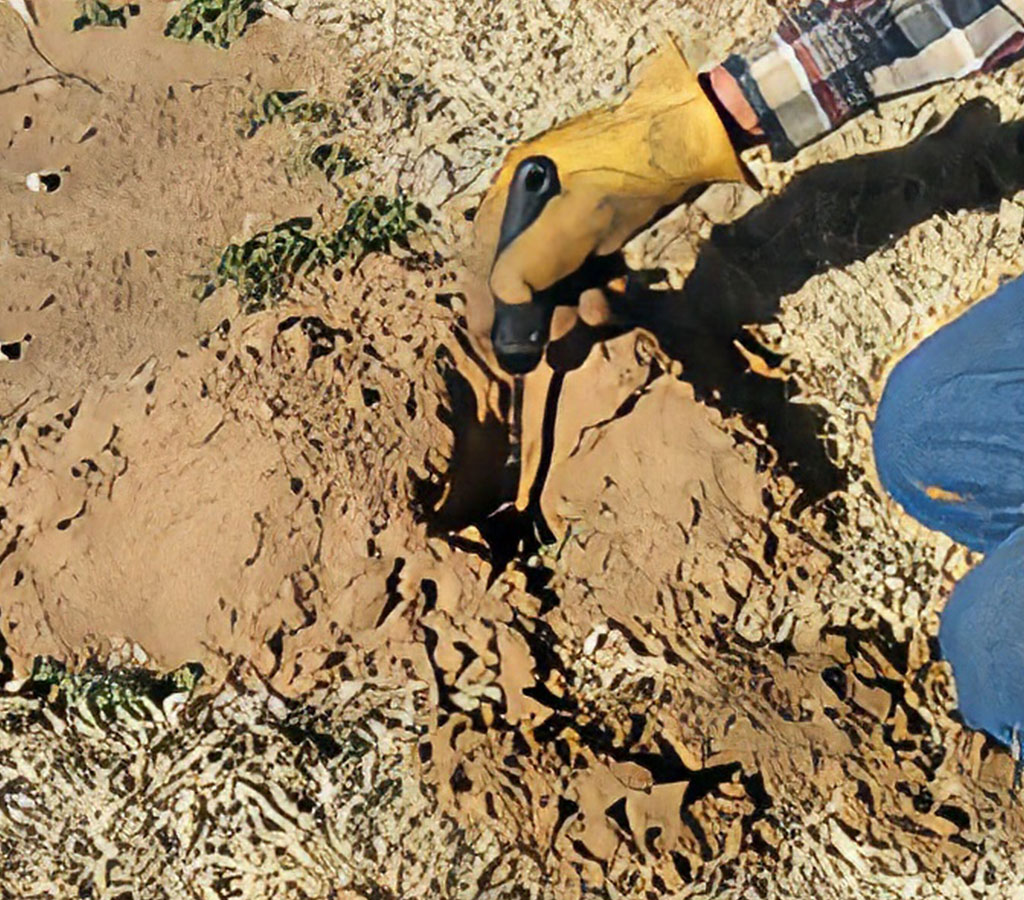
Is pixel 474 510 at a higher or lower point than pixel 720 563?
higher

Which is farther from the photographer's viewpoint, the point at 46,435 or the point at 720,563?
the point at 46,435

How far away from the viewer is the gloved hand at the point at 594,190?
112 centimetres

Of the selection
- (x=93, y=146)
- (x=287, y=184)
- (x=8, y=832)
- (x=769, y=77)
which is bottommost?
(x=8, y=832)

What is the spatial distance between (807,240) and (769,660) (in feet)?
1.51

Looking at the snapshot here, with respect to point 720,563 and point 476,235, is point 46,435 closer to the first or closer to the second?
point 476,235

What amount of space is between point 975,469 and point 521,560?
48 cm

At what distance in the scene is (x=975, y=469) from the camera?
1.07 meters

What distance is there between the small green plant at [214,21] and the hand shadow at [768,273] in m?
0.50

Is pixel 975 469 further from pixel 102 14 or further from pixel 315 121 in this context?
pixel 102 14

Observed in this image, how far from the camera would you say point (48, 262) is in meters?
1.25

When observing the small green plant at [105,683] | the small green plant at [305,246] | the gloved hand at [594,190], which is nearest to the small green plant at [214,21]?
the small green plant at [305,246]

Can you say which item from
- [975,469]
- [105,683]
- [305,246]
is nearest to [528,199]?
[305,246]

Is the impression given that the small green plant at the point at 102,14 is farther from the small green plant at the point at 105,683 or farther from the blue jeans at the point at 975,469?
the blue jeans at the point at 975,469

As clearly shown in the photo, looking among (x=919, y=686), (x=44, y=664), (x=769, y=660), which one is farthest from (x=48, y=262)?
(x=919, y=686)
